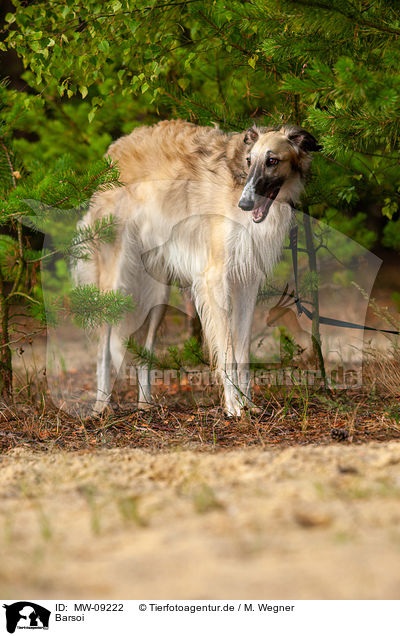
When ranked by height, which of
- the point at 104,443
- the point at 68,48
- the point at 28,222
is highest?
the point at 68,48

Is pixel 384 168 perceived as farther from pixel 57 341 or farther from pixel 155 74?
pixel 57 341

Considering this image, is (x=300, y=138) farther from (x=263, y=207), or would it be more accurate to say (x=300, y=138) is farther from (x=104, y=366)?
(x=104, y=366)

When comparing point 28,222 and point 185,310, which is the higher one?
point 28,222

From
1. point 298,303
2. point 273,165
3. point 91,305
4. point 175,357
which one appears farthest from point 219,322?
point 273,165

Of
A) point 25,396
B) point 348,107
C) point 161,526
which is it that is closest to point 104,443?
point 25,396

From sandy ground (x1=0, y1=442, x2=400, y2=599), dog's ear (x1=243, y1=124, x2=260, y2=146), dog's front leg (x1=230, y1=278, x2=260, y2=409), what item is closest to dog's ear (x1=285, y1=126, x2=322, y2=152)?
dog's ear (x1=243, y1=124, x2=260, y2=146)

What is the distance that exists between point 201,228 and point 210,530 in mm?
3618

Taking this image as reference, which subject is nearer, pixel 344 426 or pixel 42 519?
pixel 42 519

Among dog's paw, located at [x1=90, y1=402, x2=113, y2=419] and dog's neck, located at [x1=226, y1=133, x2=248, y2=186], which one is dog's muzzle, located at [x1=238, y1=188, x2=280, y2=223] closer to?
dog's neck, located at [x1=226, y1=133, x2=248, y2=186]

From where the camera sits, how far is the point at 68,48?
467cm

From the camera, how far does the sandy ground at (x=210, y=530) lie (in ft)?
4.96

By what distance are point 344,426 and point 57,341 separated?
3143 millimetres

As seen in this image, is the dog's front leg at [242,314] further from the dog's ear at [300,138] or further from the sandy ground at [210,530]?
the sandy ground at [210,530]
